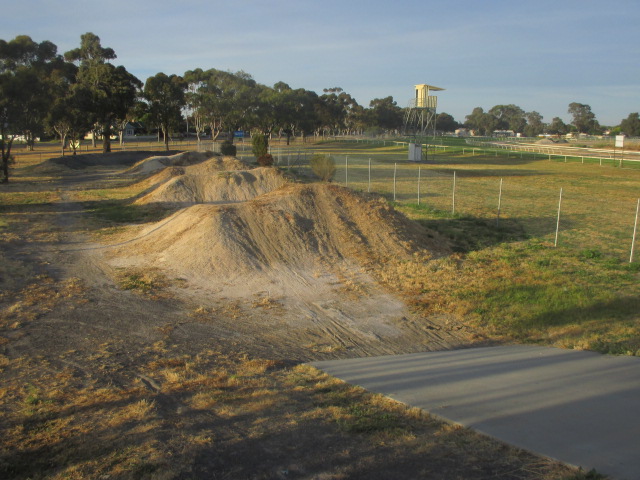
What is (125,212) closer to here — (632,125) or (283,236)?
(283,236)

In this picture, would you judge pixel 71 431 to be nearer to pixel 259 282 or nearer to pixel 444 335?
pixel 444 335

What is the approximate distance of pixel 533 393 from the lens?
21.7 ft

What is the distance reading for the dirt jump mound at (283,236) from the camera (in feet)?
45.2

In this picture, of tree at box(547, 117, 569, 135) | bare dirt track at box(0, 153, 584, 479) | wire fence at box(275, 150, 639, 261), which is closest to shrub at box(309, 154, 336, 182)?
wire fence at box(275, 150, 639, 261)

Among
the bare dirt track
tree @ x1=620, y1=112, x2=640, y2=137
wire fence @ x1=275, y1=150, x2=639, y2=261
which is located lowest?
the bare dirt track

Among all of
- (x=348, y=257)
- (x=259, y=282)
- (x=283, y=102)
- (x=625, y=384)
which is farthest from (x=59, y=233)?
(x=283, y=102)

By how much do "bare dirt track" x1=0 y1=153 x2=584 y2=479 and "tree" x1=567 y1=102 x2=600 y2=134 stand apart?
179565 millimetres

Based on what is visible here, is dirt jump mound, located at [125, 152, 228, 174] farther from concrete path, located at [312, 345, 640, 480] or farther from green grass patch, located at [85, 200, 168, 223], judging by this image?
concrete path, located at [312, 345, 640, 480]

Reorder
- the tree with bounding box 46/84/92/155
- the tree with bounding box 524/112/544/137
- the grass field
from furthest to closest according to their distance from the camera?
A: the tree with bounding box 524/112/544/137
the tree with bounding box 46/84/92/155
the grass field

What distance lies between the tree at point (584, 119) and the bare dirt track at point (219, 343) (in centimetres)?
17956

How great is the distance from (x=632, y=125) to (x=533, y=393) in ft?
454

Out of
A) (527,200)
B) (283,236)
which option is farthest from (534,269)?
(527,200)

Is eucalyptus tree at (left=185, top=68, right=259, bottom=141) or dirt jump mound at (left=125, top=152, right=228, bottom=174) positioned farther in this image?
eucalyptus tree at (left=185, top=68, right=259, bottom=141)

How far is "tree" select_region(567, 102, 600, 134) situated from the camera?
171500mm
